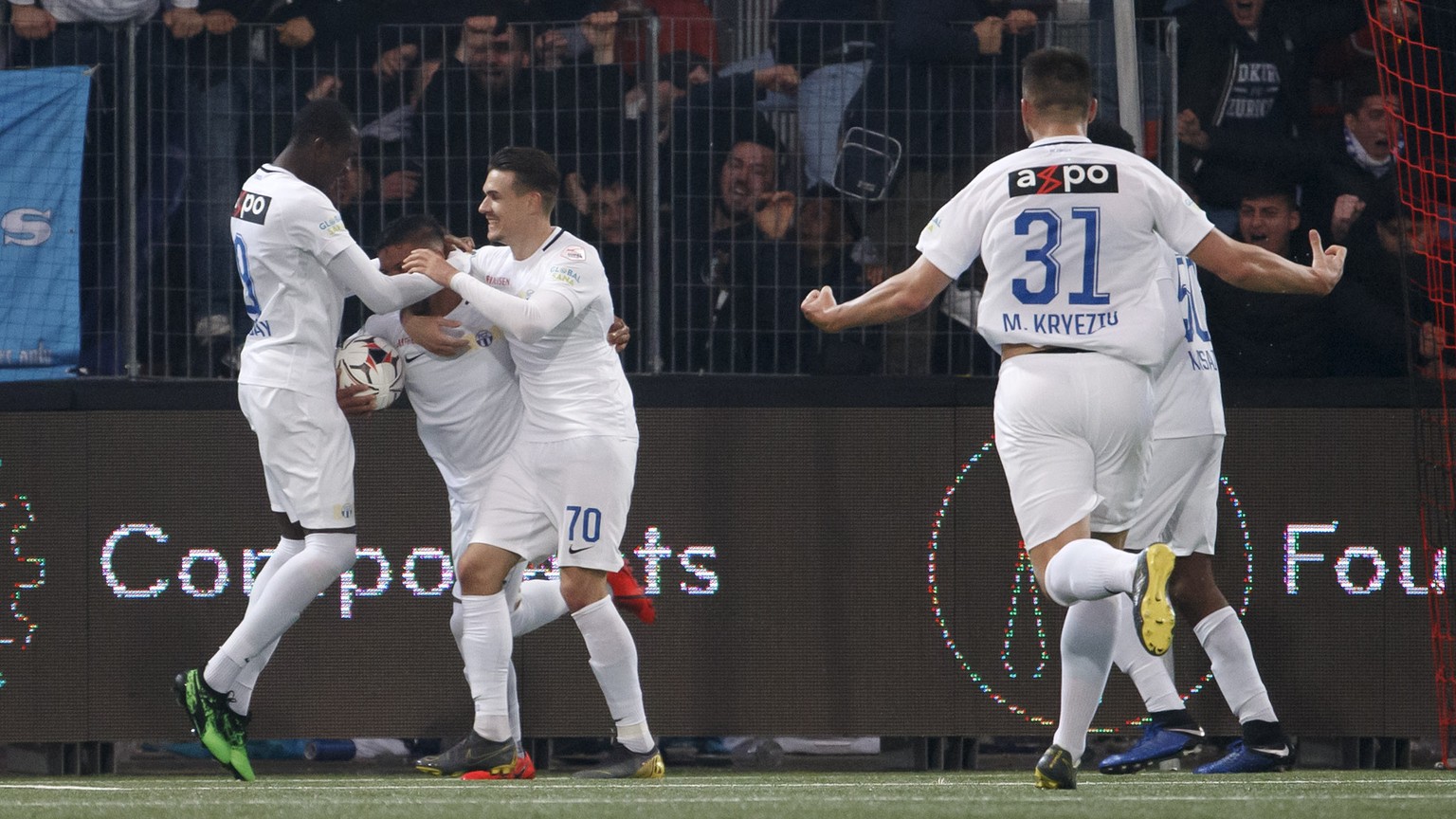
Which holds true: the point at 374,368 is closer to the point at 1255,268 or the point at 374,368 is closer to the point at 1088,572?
the point at 1088,572

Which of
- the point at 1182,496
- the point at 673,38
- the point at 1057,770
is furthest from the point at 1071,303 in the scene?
the point at 673,38

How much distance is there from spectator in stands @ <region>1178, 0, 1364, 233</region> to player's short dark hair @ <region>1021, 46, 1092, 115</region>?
2.87 m

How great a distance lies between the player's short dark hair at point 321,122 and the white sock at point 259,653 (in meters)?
1.40

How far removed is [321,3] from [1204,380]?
4024 mm

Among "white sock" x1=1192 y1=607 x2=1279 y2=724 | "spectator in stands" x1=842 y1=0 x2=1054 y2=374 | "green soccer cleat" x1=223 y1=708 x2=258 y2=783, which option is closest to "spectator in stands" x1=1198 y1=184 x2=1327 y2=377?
"spectator in stands" x1=842 y1=0 x2=1054 y2=374

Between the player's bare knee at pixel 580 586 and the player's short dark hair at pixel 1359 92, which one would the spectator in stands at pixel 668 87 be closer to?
the player's bare knee at pixel 580 586

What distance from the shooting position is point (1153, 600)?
5074 millimetres

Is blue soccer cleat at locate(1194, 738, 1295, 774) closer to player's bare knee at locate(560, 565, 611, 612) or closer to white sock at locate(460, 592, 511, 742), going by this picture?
player's bare knee at locate(560, 565, 611, 612)

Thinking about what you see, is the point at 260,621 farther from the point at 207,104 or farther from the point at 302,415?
the point at 207,104

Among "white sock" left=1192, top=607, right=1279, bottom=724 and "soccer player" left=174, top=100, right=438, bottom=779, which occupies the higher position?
"soccer player" left=174, top=100, right=438, bottom=779

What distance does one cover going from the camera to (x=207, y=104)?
821 cm

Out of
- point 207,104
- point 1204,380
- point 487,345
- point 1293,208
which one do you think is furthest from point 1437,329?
point 207,104

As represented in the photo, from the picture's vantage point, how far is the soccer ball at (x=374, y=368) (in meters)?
7.17

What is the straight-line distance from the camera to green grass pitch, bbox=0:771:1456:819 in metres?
4.98
